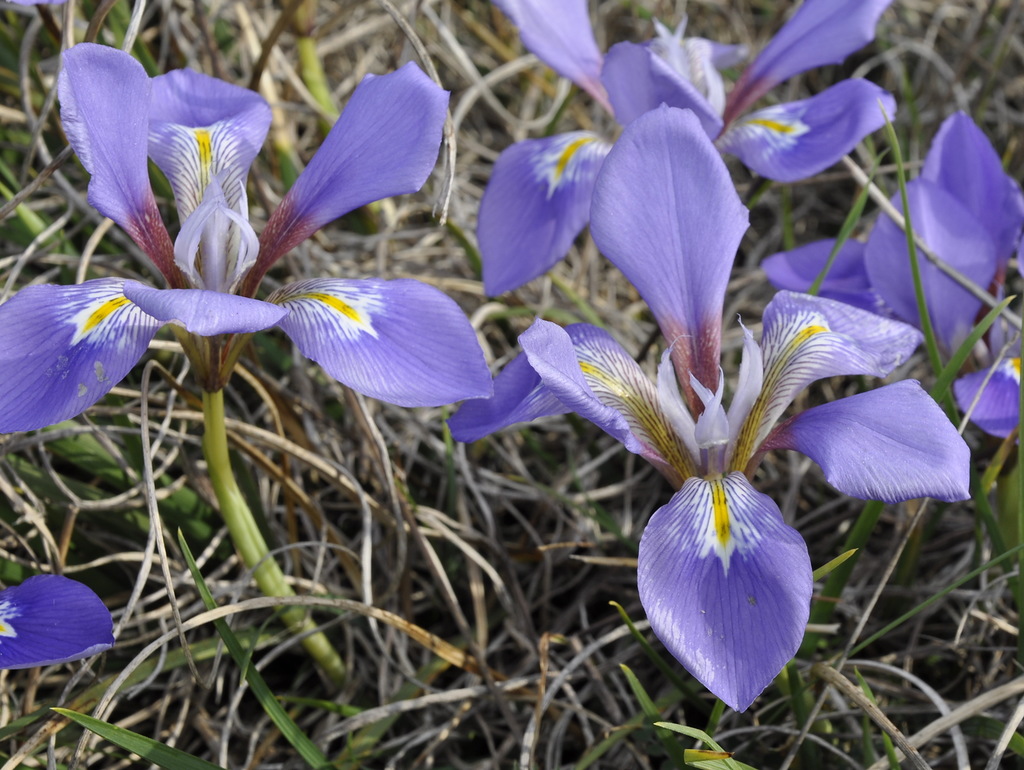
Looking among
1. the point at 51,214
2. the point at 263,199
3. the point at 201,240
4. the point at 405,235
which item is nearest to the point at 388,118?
the point at 201,240

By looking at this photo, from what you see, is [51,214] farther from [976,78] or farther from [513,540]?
[976,78]

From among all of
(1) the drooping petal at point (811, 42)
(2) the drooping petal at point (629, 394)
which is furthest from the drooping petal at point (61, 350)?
(1) the drooping petal at point (811, 42)

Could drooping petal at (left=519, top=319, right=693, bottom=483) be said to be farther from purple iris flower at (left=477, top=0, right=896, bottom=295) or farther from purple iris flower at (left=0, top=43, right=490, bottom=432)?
purple iris flower at (left=477, top=0, right=896, bottom=295)

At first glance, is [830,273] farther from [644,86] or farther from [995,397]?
[644,86]

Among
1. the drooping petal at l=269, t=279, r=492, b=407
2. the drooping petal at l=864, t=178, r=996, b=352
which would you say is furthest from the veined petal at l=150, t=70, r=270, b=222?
the drooping petal at l=864, t=178, r=996, b=352

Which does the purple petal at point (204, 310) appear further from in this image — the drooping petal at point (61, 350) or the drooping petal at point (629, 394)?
the drooping petal at point (629, 394)

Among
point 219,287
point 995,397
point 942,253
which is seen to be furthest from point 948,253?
point 219,287
